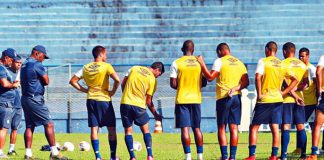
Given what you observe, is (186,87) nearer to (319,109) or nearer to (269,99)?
(269,99)

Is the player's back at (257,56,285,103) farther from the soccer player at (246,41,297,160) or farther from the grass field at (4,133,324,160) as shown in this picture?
the grass field at (4,133,324,160)

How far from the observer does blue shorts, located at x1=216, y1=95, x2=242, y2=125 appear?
51.9ft

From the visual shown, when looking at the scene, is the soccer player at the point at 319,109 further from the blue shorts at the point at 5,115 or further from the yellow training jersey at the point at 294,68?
the blue shorts at the point at 5,115

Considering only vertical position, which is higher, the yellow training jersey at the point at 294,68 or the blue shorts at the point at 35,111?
the yellow training jersey at the point at 294,68

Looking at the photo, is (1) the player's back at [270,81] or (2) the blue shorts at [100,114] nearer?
(1) the player's back at [270,81]

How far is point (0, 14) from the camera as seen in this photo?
37406 mm

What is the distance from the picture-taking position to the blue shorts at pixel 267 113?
51.9ft

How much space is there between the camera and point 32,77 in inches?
667

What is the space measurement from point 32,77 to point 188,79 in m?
2.91

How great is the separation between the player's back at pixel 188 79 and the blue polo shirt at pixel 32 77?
8.68 ft

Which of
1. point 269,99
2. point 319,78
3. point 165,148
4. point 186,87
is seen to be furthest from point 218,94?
point 165,148

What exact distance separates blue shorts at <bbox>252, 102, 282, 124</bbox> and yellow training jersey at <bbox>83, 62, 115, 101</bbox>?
255 centimetres

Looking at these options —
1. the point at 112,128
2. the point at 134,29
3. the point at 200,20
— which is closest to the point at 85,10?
the point at 134,29

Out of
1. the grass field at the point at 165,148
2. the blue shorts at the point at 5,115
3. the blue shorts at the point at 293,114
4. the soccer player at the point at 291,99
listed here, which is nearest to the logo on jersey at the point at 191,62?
the soccer player at the point at 291,99
